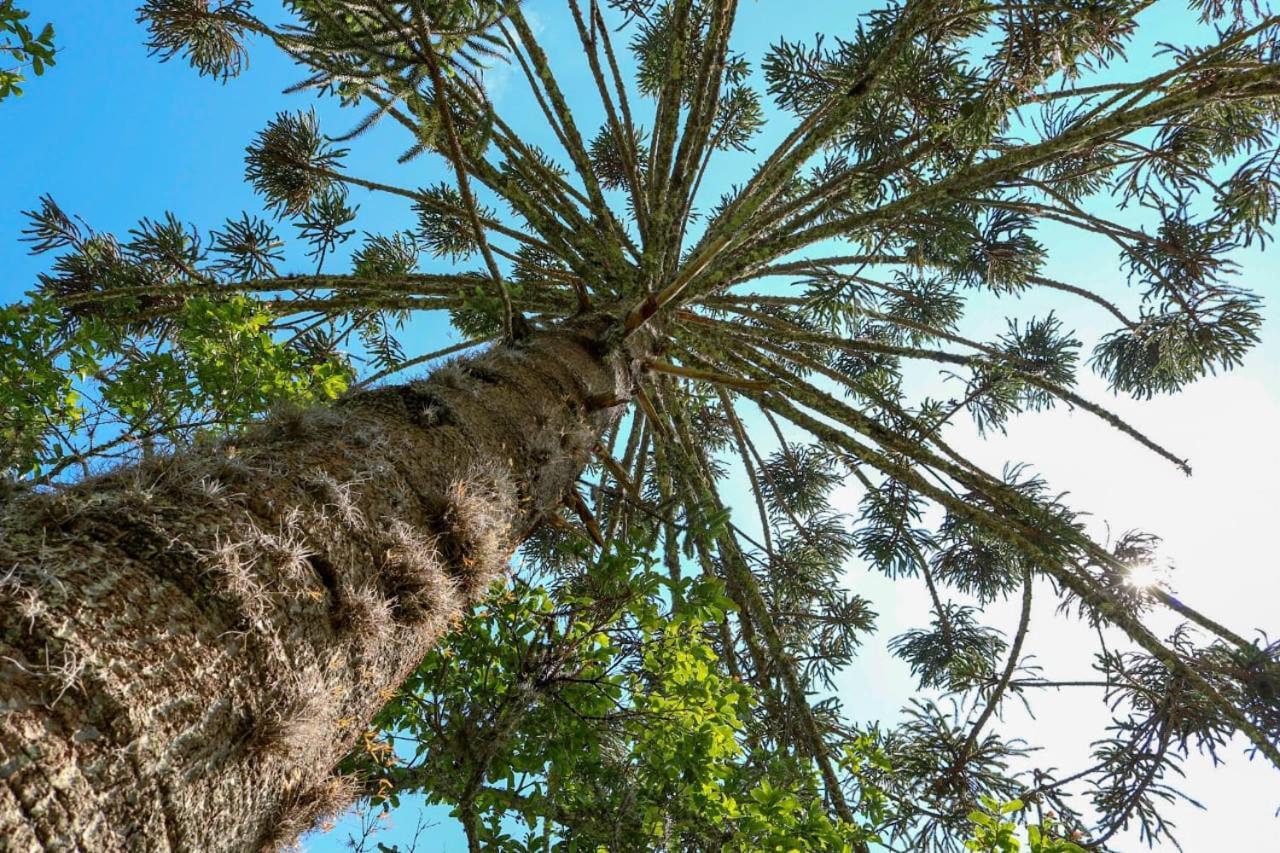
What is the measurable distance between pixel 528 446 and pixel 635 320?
3.75 feet

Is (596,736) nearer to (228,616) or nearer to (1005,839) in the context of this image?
(1005,839)

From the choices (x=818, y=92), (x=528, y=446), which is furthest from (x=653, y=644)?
(x=818, y=92)

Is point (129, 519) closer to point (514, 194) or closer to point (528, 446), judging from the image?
point (528, 446)

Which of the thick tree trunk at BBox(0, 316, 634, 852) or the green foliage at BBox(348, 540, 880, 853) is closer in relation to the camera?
the thick tree trunk at BBox(0, 316, 634, 852)

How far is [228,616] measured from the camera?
1.27 meters

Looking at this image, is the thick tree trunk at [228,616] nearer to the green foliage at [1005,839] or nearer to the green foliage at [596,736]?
the green foliage at [596,736]

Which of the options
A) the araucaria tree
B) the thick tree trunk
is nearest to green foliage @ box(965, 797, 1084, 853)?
the araucaria tree

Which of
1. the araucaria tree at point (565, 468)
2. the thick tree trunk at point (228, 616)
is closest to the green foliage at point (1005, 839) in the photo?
the araucaria tree at point (565, 468)

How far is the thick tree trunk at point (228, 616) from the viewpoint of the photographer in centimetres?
100

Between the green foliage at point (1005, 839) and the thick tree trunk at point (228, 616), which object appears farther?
the green foliage at point (1005, 839)

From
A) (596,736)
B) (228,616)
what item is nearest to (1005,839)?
(596,736)

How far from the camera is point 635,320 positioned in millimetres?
3420

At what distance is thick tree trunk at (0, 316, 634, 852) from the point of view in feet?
3.27

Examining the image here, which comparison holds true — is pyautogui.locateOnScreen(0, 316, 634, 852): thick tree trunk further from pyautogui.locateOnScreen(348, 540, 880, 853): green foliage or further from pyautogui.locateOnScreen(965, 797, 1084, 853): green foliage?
pyautogui.locateOnScreen(965, 797, 1084, 853): green foliage
